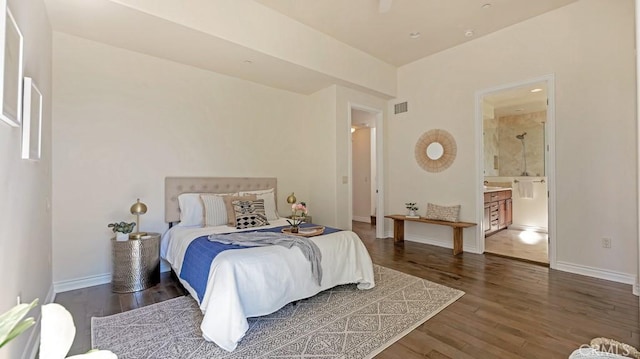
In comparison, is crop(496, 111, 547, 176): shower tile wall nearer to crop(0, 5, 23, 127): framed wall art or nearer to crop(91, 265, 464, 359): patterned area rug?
Answer: crop(91, 265, 464, 359): patterned area rug

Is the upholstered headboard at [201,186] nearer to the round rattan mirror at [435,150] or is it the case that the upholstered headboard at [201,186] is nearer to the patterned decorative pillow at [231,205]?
the patterned decorative pillow at [231,205]

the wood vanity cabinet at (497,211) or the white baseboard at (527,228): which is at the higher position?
the wood vanity cabinet at (497,211)

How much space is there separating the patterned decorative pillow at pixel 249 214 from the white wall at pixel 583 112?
3035 millimetres

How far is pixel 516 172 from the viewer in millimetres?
6914

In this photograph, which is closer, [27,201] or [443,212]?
[27,201]

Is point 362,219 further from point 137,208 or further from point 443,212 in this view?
point 137,208

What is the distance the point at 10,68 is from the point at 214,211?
2.40 metres

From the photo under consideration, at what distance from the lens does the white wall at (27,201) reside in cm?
141

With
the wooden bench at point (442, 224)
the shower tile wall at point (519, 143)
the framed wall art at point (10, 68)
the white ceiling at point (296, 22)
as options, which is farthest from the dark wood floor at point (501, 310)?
the shower tile wall at point (519, 143)

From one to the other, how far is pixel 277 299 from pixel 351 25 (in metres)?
3.41

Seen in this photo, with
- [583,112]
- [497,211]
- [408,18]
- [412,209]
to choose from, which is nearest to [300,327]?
[412,209]

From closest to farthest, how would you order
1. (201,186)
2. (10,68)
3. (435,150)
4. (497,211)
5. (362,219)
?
(10,68) < (201,186) < (435,150) < (497,211) < (362,219)

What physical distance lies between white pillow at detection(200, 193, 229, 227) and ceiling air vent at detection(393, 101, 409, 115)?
11.3ft

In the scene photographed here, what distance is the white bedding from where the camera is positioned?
6.64 feet
